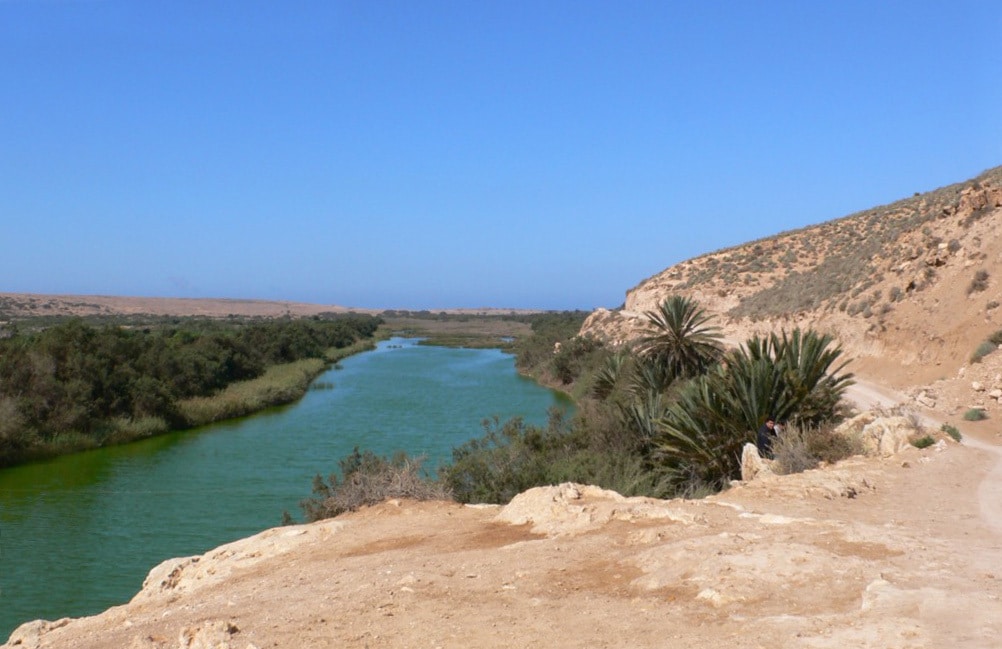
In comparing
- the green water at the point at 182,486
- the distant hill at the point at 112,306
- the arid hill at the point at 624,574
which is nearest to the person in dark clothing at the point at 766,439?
the arid hill at the point at 624,574

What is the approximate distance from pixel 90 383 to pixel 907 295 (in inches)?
1159

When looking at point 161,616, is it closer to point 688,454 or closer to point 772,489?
point 772,489

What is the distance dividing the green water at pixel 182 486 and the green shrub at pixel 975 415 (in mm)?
10912

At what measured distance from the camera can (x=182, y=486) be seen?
2211 centimetres

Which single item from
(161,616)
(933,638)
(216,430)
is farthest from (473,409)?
(933,638)

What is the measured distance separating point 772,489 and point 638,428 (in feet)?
27.2

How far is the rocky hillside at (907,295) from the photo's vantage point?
21016 mm

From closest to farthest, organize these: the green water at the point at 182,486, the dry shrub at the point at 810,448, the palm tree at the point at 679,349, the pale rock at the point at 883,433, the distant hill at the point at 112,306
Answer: the dry shrub at the point at 810,448 < the pale rock at the point at 883,433 < the green water at the point at 182,486 < the palm tree at the point at 679,349 < the distant hill at the point at 112,306

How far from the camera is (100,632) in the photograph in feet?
22.1

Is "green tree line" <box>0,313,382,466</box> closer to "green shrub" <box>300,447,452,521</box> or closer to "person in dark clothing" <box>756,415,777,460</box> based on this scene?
"green shrub" <box>300,447,452,521</box>

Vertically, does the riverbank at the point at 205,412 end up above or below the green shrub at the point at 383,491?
below

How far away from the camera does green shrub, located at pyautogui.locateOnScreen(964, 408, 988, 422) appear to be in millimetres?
15695

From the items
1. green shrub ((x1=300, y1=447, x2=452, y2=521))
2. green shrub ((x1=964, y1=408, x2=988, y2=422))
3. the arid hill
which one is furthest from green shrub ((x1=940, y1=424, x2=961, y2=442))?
green shrub ((x1=300, y1=447, x2=452, y2=521))

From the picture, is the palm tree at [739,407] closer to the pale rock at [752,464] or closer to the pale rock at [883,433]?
the pale rock at [883,433]
